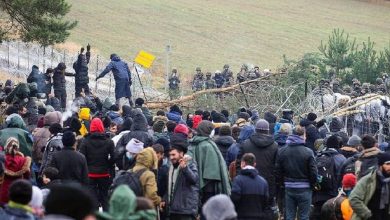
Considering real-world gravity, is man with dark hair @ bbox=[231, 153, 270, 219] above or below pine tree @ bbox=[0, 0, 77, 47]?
below

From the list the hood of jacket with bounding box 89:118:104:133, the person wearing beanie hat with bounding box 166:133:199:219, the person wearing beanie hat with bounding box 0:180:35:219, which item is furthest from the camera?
the hood of jacket with bounding box 89:118:104:133

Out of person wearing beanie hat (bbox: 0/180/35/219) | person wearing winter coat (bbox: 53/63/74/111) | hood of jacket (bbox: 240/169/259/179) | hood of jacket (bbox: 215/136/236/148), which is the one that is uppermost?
person wearing winter coat (bbox: 53/63/74/111)

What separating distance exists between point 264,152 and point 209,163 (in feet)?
3.10

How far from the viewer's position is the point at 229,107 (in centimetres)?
2911

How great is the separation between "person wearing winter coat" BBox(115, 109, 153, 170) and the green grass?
3902 centimetres

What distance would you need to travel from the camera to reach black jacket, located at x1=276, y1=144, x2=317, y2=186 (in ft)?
50.4

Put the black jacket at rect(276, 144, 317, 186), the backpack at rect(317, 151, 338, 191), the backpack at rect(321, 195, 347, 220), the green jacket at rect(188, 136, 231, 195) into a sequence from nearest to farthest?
the backpack at rect(321, 195, 347, 220)
the green jacket at rect(188, 136, 231, 195)
the black jacket at rect(276, 144, 317, 186)
the backpack at rect(317, 151, 338, 191)

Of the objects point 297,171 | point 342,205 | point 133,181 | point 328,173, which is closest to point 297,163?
point 297,171

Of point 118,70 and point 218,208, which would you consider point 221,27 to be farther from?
point 218,208

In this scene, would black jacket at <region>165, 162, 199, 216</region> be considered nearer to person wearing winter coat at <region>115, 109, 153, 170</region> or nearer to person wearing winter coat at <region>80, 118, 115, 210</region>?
person wearing winter coat at <region>115, 109, 153, 170</region>

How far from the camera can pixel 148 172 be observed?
13461 mm

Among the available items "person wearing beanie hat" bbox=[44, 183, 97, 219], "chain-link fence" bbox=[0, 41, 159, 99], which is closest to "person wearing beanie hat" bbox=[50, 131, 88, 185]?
"person wearing beanie hat" bbox=[44, 183, 97, 219]

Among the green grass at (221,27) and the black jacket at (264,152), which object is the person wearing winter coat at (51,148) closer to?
the black jacket at (264,152)

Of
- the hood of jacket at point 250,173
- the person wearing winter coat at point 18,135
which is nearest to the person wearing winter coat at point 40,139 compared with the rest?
the person wearing winter coat at point 18,135
